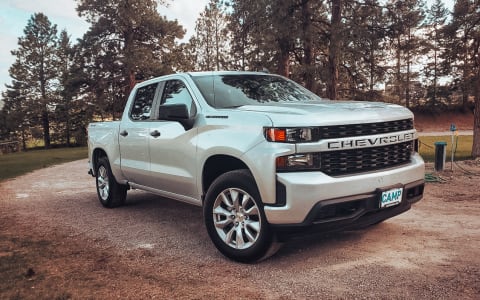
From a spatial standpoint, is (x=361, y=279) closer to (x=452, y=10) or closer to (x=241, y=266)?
(x=241, y=266)

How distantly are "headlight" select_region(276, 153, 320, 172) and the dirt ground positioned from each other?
0.98 meters

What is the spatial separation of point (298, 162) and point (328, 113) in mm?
553

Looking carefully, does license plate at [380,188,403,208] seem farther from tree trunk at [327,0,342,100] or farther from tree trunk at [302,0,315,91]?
tree trunk at [302,0,315,91]

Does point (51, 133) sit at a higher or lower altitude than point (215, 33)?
lower

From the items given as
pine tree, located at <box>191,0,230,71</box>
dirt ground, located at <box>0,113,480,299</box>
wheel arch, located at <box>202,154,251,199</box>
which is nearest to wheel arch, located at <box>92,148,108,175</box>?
dirt ground, located at <box>0,113,480,299</box>

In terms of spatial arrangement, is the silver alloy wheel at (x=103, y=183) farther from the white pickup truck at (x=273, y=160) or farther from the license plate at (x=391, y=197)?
the license plate at (x=391, y=197)

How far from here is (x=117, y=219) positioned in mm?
6301

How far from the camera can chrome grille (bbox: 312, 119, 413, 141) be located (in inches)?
145

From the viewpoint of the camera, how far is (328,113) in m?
3.78

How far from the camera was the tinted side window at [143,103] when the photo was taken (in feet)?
18.8

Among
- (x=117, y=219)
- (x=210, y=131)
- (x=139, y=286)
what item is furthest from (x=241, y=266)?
(x=117, y=219)

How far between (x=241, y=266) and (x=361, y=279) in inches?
45.1

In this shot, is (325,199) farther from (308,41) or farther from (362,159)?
(308,41)

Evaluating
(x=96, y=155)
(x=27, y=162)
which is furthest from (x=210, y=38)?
(x=96, y=155)
